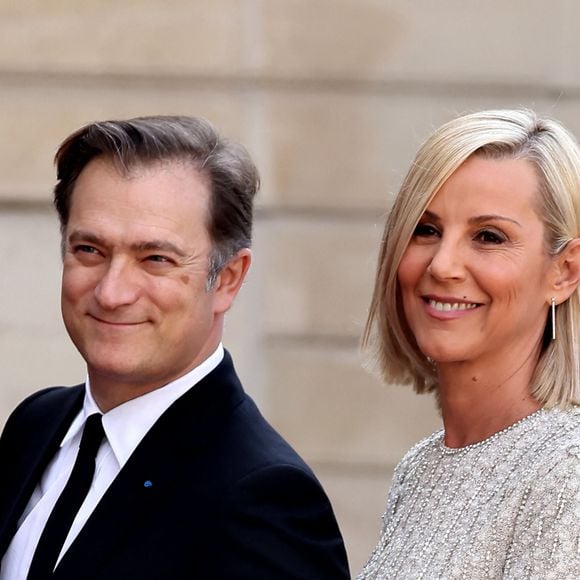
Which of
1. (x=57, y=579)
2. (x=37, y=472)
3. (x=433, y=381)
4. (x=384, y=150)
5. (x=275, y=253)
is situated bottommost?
(x=57, y=579)

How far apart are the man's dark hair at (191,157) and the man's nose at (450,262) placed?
0.55 m

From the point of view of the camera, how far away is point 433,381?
365cm

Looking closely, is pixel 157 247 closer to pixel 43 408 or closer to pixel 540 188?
pixel 43 408

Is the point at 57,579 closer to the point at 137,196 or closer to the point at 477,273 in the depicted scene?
the point at 137,196

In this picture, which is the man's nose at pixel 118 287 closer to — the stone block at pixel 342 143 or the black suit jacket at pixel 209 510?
the black suit jacket at pixel 209 510

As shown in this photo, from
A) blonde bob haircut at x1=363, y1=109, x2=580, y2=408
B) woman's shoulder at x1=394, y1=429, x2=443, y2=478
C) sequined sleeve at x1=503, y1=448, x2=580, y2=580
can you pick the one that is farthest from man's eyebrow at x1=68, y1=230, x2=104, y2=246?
sequined sleeve at x1=503, y1=448, x2=580, y2=580

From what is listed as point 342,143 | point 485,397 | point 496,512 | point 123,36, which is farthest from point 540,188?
point 123,36

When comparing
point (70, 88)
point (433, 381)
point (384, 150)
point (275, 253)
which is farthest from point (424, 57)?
point (433, 381)

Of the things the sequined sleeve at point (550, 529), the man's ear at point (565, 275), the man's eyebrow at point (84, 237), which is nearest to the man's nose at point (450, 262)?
the man's ear at point (565, 275)

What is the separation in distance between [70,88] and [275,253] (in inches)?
46.6

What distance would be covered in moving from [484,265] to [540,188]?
0.70 ft

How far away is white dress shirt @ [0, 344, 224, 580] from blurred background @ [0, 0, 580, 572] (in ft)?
9.94

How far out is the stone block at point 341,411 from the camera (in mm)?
6535

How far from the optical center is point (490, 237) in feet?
10.3
